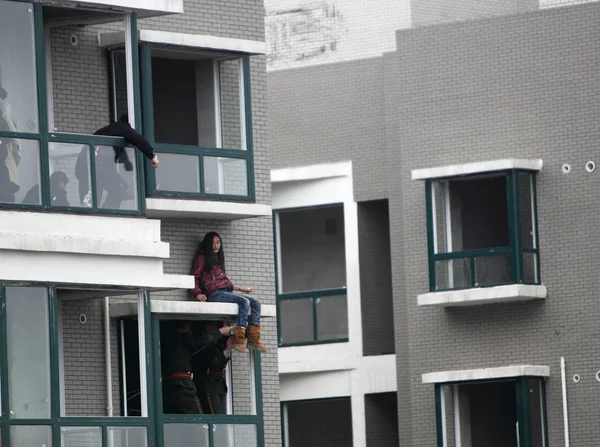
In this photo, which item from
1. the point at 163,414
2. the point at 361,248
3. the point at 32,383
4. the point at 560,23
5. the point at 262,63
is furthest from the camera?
the point at 361,248

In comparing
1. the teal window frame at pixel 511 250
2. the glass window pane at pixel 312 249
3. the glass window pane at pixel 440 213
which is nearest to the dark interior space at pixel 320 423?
the glass window pane at pixel 312 249

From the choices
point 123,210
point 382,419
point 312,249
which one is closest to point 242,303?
point 123,210

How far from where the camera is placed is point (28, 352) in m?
26.2

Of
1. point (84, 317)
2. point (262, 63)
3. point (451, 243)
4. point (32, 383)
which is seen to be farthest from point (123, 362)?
point (451, 243)

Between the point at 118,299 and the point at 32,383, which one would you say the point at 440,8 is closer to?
the point at 118,299

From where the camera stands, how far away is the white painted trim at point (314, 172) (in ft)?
132

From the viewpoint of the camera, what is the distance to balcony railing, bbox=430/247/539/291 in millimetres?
36594

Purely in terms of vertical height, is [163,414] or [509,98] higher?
[509,98]

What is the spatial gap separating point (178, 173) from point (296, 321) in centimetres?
1129

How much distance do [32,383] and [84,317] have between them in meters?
2.33

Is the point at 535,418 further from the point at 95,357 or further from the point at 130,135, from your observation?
the point at 130,135

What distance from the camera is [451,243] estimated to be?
37469 mm

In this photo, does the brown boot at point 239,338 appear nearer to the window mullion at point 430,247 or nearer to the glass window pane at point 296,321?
the window mullion at point 430,247

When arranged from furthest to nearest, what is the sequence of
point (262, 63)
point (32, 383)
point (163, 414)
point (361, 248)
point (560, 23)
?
1. point (361, 248)
2. point (560, 23)
3. point (262, 63)
4. point (163, 414)
5. point (32, 383)
